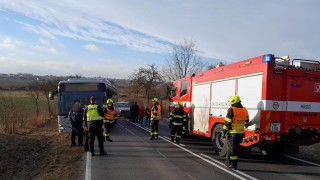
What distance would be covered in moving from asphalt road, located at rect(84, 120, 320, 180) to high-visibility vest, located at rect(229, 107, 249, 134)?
101cm

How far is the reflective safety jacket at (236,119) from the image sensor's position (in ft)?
31.1

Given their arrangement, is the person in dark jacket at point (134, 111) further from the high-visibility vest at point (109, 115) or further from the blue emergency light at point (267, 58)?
the blue emergency light at point (267, 58)

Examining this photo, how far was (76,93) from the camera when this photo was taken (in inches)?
698

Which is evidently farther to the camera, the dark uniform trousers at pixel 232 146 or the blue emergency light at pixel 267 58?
the blue emergency light at pixel 267 58

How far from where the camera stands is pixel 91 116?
11531 millimetres

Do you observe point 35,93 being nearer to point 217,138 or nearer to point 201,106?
point 201,106

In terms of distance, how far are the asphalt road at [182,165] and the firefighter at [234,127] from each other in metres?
0.36

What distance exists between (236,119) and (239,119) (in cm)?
8

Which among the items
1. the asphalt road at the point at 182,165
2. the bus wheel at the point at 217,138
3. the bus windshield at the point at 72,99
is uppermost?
the bus windshield at the point at 72,99

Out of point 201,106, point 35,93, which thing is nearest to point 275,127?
point 201,106

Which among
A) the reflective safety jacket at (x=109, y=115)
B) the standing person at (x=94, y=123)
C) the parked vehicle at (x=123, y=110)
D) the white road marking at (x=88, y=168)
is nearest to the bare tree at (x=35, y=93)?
the parked vehicle at (x=123, y=110)

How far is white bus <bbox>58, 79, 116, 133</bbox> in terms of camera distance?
17105 millimetres

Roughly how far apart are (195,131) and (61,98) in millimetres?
6885

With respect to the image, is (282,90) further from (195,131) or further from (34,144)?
(34,144)
